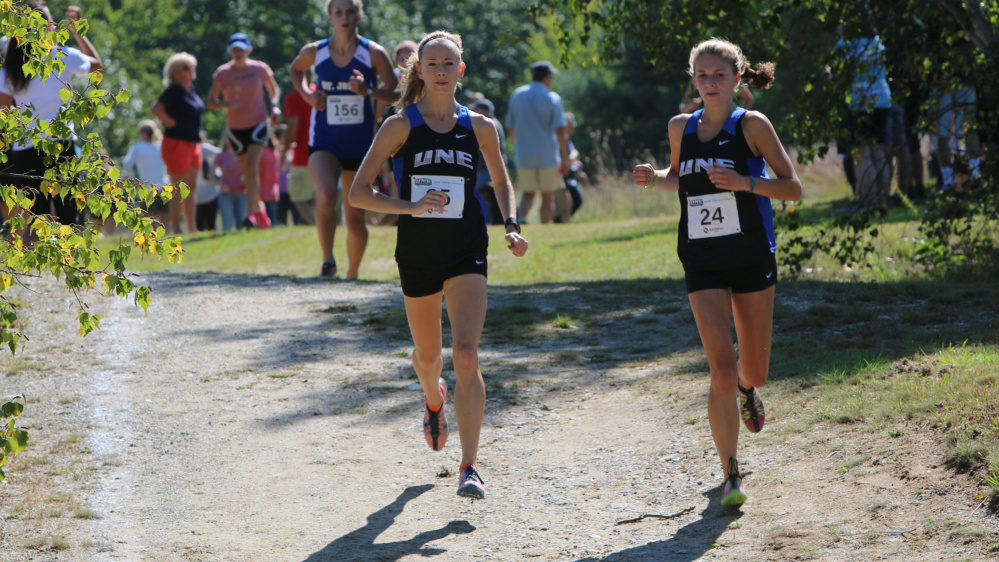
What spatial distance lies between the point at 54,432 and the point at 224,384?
3.70 feet

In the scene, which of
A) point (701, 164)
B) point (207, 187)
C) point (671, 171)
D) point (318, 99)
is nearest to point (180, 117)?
point (207, 187)

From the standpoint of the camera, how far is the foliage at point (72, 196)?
334 centimetres

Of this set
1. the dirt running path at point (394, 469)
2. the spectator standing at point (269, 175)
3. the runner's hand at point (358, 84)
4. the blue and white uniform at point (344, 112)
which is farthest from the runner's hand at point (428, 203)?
the spectator standing at point (269, 175)

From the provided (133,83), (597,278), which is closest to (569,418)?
(597,278)

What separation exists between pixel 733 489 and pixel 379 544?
4.74 ft

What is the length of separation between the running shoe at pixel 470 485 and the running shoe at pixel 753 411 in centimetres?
127

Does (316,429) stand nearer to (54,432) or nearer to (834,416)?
(54,432)

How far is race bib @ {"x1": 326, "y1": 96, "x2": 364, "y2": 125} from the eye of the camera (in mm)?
8984

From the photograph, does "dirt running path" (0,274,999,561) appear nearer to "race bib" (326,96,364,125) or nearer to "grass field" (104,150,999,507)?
"grass field" (104,150,999,507)

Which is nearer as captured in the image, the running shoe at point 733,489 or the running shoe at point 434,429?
the running shoe at point 733,489

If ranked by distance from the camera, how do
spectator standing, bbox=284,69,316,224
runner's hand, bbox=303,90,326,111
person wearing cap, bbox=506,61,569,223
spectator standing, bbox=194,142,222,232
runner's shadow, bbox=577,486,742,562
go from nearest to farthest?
1. runner's shadow, bbox=577,486,742,562
2. runner's hand, bbox=303,90,326,111
3. spectator standing, bbox=284,69,316,224
4. person wearing cap, bbox=506,61,569,223
5. spectator standing, bbox=194,142,222,232

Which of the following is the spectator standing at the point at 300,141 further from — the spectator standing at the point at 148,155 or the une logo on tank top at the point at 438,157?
the une logo on tank top at the point at 438,157

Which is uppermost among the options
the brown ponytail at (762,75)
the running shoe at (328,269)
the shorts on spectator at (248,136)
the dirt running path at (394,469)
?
the shorts on spectator at (248,136)

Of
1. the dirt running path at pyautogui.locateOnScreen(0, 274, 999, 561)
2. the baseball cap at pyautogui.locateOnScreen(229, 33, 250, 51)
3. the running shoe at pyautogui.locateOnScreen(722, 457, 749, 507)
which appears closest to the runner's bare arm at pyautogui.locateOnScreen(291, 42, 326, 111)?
the dirt running path at pyautogui.locateOnScreen(0, 274, 999, 561)
